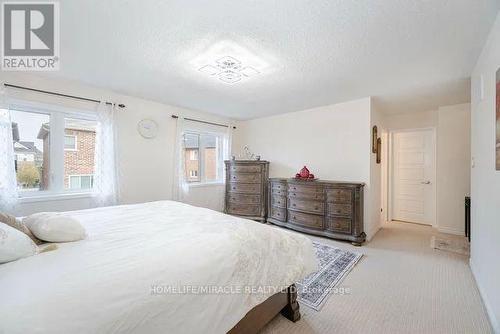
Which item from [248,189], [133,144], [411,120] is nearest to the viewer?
[133,144]

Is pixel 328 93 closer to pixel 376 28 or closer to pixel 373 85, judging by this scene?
pixel 373 85

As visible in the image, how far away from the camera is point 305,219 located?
3.84m

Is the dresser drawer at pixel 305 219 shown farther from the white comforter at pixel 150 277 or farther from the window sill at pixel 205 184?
the white comforter at pixel 150 277

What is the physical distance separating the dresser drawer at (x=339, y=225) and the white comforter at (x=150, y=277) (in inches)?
73.9

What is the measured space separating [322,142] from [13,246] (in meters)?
4.08

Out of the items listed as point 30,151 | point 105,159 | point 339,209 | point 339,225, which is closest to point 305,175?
point 339,209


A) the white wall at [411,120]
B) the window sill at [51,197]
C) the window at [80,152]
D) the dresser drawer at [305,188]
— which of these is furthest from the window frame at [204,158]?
the white wall at [411,120]

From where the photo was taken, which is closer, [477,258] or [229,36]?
[229,36]

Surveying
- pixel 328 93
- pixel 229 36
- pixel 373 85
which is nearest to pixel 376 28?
pixel 229 36

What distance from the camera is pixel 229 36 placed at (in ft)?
6.35

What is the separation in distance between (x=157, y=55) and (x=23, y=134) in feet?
7.06

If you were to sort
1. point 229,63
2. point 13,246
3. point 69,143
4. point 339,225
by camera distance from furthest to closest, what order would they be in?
point 339,225, point 69,143, point 229,63, point 13,246

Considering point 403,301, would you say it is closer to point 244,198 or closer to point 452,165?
point 244,198

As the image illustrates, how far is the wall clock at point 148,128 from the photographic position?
146 inches
